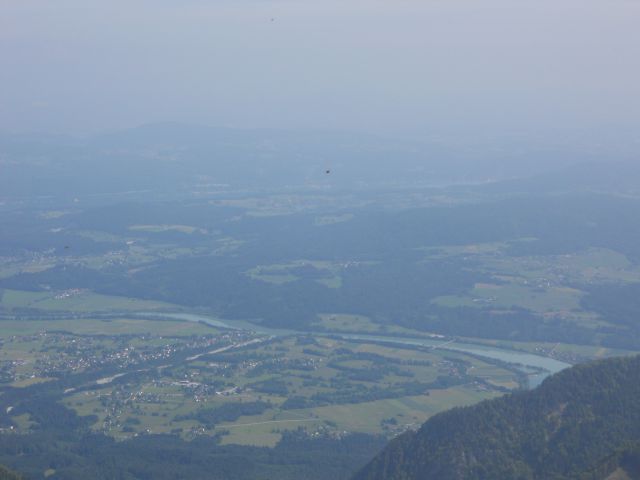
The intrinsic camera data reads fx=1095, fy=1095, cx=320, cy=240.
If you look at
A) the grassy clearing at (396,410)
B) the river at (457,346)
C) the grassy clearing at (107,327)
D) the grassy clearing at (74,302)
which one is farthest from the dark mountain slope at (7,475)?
the grassy clearing at (74,302)

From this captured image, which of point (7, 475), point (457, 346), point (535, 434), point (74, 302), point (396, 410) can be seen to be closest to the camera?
point (7, 475)

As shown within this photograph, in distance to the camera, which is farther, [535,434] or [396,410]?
[396,410]

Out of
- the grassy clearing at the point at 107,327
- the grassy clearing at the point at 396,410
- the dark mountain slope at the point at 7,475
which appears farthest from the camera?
the grassy clearing at the point at 107,327

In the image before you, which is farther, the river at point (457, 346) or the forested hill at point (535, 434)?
the river at point (457, 346)

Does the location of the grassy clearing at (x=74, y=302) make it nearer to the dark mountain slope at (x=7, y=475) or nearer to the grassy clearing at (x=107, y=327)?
the grassy clearing at (x=107, y=327)

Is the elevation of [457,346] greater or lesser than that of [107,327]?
lesser

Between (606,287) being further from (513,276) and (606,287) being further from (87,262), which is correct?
(87,262)

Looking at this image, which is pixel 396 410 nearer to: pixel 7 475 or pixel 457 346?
pixel 457 346

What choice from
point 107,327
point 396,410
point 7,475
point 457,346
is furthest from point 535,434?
point 107,327
